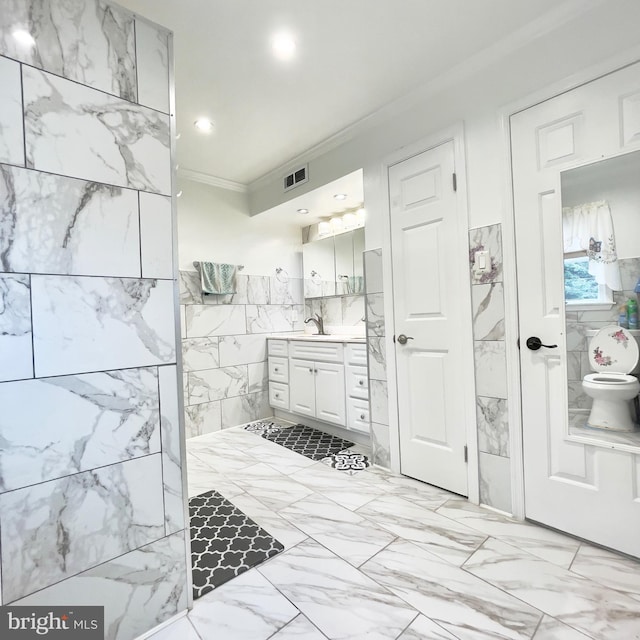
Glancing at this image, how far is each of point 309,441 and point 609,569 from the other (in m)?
2.09

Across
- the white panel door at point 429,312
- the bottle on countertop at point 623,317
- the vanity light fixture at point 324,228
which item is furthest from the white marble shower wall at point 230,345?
the bottle on countertop at point 623,317

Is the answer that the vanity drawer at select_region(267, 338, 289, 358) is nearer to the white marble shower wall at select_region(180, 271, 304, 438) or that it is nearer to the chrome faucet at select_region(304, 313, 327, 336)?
the white marble shower wall at select_region(180, 271, 304, 438)

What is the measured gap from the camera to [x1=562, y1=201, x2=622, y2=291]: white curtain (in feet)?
5.21

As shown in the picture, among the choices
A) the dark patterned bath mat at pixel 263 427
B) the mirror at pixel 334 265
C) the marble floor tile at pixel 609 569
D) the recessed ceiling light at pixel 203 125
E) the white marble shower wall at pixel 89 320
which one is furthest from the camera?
the mirror at pixel 334 265

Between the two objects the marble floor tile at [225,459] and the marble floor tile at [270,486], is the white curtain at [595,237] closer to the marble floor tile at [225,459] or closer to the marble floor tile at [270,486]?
the marble floor tile at [270,486]

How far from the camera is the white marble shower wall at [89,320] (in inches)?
39.6

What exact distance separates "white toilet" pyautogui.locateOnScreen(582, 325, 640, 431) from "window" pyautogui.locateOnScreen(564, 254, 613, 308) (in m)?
0.13

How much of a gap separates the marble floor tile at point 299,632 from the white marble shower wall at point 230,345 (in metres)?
2.31

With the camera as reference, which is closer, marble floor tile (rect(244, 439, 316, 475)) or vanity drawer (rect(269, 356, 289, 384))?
marble floor tile (rect(244, 439, 316, 475))

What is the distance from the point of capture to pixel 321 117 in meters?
2.46

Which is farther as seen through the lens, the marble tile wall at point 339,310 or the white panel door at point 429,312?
the marble tile wall at point 339,310

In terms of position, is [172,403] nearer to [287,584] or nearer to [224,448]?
[287,584]

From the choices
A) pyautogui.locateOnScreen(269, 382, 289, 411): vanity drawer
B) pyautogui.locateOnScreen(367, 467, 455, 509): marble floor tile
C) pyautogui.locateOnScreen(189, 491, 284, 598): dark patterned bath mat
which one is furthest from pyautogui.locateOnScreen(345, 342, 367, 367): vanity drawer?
pyautogui.locateOnScreen(189, 491, 284, 598): dark patterned bath mat

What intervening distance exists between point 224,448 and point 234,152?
2478mm
